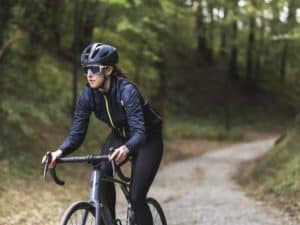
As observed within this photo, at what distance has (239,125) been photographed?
35031 mm

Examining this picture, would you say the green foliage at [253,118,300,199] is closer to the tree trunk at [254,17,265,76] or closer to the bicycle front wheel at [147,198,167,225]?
the bicycle front wheel at [147,198,167,225]

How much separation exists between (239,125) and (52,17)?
22.5 m

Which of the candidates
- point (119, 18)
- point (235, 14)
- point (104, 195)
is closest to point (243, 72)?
point (235, 14)

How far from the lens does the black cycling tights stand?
482 cm

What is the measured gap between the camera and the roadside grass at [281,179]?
9997 millimetres

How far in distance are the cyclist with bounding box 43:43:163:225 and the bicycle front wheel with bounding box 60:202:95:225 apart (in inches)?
14.0

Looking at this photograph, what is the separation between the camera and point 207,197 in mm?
11227

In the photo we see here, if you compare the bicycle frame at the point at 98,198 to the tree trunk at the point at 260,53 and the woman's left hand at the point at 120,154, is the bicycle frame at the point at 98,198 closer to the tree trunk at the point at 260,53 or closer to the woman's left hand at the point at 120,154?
the woman's left hand at the point at 120,154

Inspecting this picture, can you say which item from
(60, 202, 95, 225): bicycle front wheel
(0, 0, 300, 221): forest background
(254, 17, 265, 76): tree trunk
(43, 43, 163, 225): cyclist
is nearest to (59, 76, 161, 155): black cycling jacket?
(43, 43, 163, 225): cyclist

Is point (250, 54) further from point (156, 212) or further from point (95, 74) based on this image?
point (95, 74)

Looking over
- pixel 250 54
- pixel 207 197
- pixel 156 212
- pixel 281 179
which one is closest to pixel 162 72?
pixel 281 179

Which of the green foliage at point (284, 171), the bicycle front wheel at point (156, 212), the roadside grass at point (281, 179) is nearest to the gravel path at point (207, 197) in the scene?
the roadside grass at point (281, 179)

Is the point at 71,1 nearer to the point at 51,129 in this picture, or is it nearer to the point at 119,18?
the point at 119,18

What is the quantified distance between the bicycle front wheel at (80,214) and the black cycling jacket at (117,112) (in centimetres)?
48
